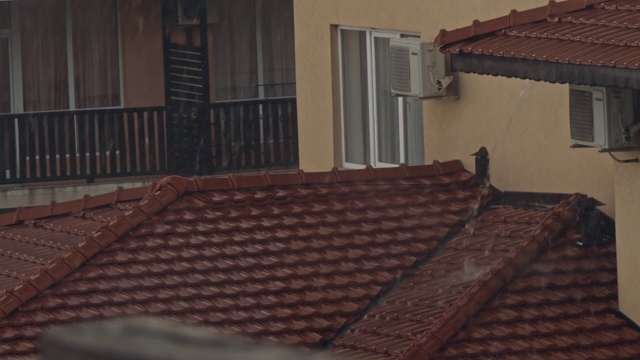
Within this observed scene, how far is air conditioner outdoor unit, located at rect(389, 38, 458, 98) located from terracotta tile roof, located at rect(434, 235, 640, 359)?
221cm

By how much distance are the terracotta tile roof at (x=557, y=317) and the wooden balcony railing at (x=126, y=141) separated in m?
12.1

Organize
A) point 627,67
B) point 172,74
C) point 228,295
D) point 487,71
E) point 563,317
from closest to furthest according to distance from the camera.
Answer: point 627,67 → point 487,71 → point 563,317 → point 228,295 → point 172,74

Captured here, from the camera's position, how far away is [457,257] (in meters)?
9.68

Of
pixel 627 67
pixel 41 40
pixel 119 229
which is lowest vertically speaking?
pixel 119 229

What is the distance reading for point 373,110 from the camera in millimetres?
12836

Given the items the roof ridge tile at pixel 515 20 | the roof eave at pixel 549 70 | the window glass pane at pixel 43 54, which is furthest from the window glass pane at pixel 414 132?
the window glass pane at pixel 43 54

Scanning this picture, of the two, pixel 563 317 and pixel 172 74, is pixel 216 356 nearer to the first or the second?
pixel 563 317

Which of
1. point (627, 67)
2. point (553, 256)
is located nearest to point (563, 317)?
point (553, 256)

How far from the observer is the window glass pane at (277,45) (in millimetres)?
22250

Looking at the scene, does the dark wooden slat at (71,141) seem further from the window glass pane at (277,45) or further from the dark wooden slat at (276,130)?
the window glass pane at (277,45)

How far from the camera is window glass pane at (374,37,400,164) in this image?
12.5m

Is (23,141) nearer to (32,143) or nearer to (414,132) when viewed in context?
(32,143)

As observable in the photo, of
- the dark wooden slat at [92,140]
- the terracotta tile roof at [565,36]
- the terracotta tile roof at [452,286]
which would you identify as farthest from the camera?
the dark wooden slat at [92,140]

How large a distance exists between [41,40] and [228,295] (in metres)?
13.4
